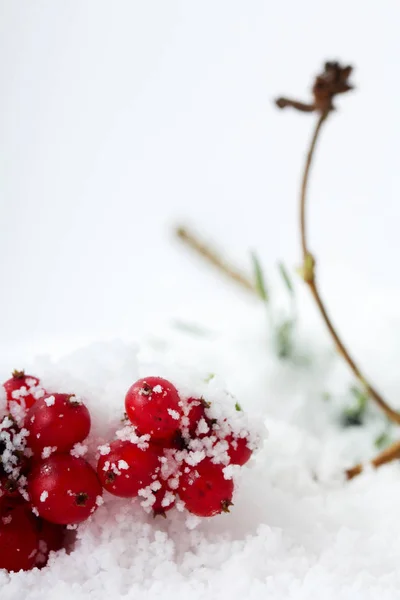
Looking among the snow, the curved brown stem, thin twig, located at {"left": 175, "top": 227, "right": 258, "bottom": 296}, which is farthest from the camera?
thin twig, located at {"left": 175, "top": 227, "right": 258, "bottom": 296}

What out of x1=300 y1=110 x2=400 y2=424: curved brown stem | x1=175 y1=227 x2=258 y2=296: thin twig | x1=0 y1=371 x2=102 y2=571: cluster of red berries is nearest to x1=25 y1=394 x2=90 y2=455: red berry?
x1=0 y1=371 x2=102 y2=571: cluster of red berries

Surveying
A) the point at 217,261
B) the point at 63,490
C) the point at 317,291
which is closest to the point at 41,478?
the point at 63,490

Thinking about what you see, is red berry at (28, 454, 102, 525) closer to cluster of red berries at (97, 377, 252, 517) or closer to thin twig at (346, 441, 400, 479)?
cluster of red berries at (97, 377, 252, 517)

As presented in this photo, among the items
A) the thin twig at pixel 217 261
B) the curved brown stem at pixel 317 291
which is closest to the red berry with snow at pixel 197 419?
the curved brown stem at pixel 317 291

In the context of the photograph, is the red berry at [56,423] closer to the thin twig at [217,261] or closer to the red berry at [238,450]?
the red berry at [238,450]

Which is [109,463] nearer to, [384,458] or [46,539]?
[46,539]

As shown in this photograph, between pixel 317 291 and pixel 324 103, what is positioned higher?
pixel 324 103
